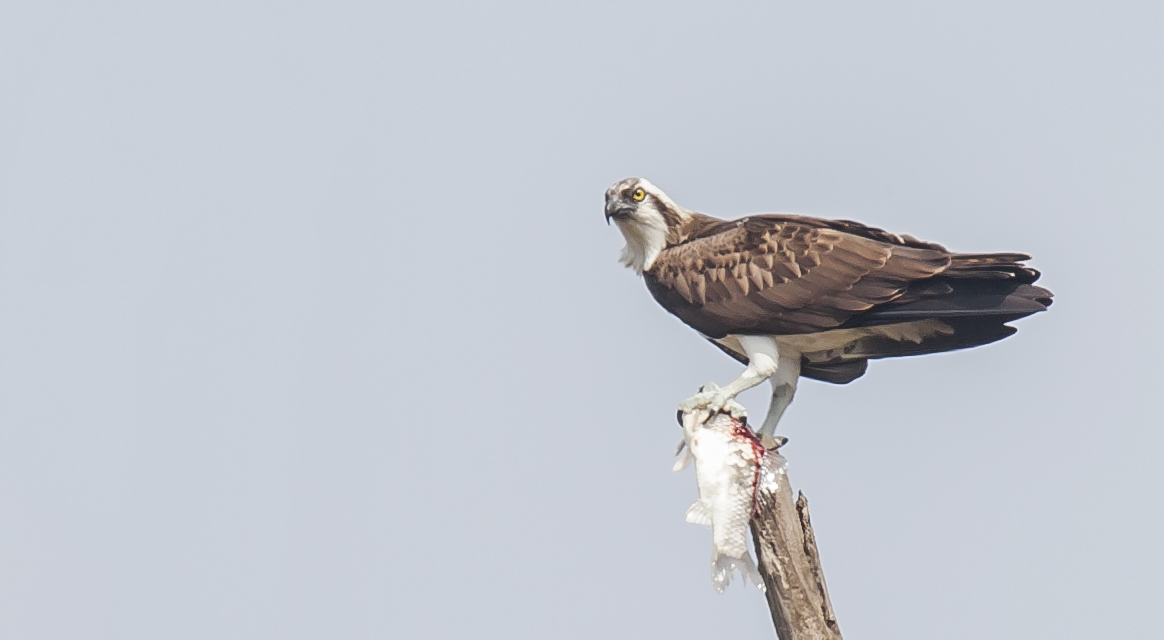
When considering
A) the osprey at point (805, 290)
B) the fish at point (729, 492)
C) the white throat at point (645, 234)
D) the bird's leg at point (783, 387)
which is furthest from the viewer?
the white throat at point (645, 234)

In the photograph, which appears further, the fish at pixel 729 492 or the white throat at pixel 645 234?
the white throat at pixel 645 234

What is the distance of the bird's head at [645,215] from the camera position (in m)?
8.62

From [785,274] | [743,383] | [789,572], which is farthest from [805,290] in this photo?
[789,572]

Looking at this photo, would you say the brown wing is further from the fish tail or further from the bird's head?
the fish tail

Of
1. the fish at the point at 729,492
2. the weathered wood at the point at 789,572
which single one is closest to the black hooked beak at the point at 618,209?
the fish at the point at 729,492

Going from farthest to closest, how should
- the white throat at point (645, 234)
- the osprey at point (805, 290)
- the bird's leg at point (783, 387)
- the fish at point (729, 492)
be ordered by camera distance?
1. the white throat at point (645, 234)
2. the bird's leg at point (783, 387)
3. the osprey at point (805, 290)
4. the fish at point (729, 492)

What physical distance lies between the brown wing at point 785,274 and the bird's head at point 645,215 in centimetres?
21

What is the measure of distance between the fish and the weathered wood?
0.07 meters

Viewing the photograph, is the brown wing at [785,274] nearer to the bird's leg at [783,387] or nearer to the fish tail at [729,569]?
the bird's leg at [783,387]

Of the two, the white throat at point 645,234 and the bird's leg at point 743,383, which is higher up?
the white throat at point 645,234

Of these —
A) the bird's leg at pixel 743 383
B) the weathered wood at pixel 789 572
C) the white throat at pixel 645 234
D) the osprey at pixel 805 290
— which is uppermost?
the white throat at pixel 645 234

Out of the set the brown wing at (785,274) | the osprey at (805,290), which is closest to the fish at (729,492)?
the osprey at (805,290)

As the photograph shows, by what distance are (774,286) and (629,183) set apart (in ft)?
4.24

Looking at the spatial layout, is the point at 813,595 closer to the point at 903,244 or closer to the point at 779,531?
the point at 779,531
